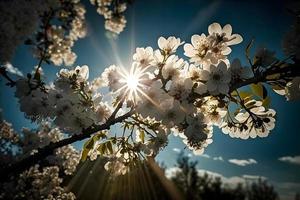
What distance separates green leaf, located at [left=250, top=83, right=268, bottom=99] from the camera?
73.3 inches

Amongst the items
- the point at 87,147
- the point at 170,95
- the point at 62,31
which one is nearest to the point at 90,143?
the point at 87,147

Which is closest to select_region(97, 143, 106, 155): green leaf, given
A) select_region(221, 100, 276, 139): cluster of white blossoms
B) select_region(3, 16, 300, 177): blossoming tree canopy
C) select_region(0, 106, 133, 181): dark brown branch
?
select_region(3, 16, 300, 177): blossoming tree canopy

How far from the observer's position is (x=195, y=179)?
4447cm

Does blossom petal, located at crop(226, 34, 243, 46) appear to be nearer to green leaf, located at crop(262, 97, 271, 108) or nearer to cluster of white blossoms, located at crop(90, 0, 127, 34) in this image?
green leaf, located at crop(262, 97, 271, 108)

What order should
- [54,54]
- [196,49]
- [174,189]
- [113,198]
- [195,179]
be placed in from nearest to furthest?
[196,49]
[54,54]
[113,198]
[174,189]
[195,179]

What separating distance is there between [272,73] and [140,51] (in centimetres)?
86

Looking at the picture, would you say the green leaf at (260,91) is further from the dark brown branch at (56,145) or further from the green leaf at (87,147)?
the green leaf at (87,147)

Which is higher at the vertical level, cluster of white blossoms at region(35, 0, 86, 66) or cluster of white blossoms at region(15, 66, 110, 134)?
cluster of white blossoms at region(35, 0, 86, 66)

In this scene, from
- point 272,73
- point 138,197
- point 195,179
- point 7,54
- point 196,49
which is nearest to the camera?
point 272,73

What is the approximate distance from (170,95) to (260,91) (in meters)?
0.67

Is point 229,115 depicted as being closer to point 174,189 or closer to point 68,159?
point 68,159

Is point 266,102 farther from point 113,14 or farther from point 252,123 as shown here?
point 113,14

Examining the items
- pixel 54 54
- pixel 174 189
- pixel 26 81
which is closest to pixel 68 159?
pixel 54 54

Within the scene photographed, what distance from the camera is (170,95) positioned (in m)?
1.61
